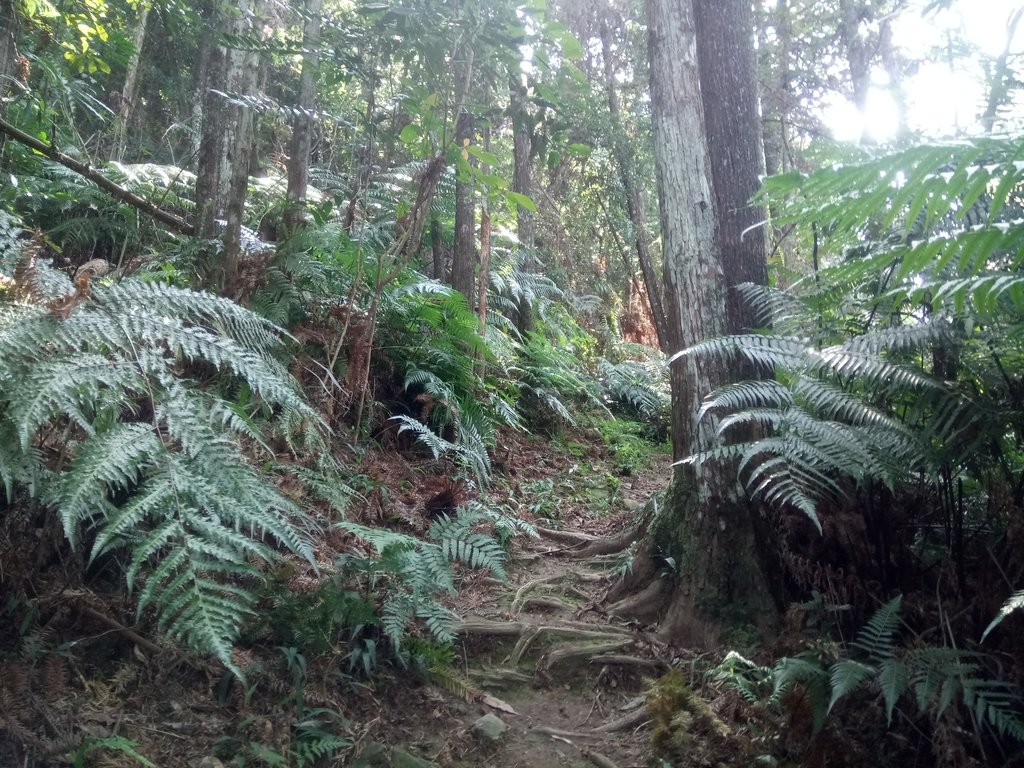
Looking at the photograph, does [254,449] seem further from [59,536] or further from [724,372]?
[724,372]

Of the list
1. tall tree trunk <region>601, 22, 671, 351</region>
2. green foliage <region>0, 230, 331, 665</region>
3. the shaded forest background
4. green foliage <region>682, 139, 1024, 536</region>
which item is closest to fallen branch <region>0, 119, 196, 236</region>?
the shaded forest background

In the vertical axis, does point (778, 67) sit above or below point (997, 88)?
above

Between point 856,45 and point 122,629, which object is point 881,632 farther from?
point 856,45

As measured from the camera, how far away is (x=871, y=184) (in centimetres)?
234

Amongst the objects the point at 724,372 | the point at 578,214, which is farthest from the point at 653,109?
the point at 578,214

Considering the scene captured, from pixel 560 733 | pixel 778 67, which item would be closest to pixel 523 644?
pixel 560 733

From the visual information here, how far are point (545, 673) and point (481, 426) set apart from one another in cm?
274

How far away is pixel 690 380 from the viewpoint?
4023mm

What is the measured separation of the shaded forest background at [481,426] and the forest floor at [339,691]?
2 centimetres

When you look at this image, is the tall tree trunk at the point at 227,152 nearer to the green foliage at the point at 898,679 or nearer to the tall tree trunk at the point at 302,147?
the tall tree trunk at the point at 302,147

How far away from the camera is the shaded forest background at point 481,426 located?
8.26 feet

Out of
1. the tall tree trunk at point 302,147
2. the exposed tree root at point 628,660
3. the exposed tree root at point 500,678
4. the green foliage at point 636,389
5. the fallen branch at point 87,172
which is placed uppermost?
the tall tree trunk at point 302,147

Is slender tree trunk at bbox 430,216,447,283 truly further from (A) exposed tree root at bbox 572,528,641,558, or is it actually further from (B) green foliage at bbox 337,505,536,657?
(B) green foliage at bbox 337,505,536,657

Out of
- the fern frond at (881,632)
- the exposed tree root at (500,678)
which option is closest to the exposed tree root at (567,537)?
the exposed tree root at (500,678)
